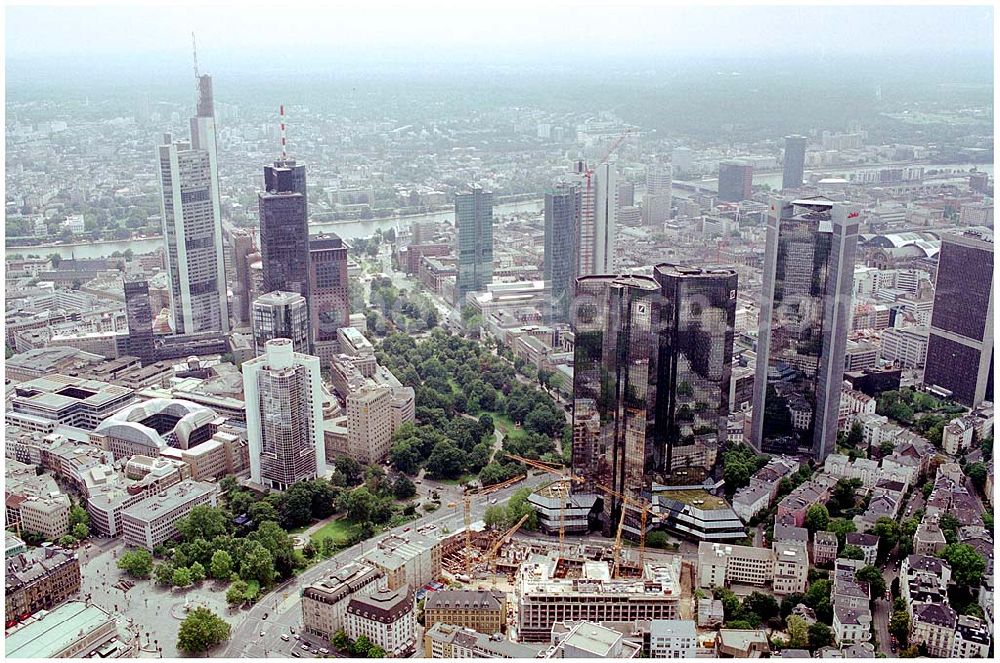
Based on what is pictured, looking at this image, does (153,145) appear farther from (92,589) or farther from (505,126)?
(92,589)

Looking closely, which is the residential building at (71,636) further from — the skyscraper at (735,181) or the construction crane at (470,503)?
the skyscraper at (735,181)

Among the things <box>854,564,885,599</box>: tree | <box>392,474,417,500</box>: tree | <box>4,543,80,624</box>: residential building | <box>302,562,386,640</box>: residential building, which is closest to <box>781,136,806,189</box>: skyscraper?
<box>854,564,885,599</box>: tree

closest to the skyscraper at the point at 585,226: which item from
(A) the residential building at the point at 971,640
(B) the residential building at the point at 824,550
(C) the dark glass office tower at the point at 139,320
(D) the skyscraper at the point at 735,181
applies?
(D) the skyscraper at the point at 735,181

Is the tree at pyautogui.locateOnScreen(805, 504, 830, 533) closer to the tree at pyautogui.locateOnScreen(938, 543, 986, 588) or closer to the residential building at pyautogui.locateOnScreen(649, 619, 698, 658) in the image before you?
the tree at pyautogui.locateOnScreen(938, 543, 986, 588)

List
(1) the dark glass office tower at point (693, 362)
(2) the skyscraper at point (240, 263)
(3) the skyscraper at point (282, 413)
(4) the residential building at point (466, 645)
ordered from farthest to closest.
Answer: (2) the skyscraper at point (240, 263) → (3) the skyscraper at point (282, 413) → (1) the dark glass office tower at point (693, 362) → (4) the residential building at point (466, 645)

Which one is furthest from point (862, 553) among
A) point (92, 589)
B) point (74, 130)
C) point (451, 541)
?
point (74, 130)

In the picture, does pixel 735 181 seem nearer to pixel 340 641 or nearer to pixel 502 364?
pixel 502 364

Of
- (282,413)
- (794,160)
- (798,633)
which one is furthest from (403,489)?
(794,160)
